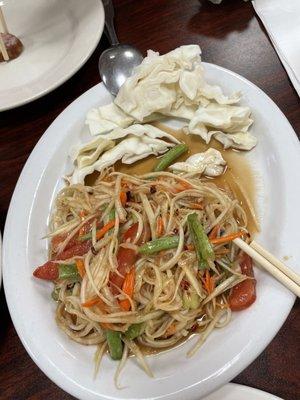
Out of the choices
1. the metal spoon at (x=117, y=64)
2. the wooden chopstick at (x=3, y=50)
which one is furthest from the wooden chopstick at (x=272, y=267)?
the wooden chopstick at (x=3, y=50)

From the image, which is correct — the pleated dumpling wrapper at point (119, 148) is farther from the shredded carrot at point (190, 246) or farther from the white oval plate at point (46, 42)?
the shredded carrot at point (190, 246)

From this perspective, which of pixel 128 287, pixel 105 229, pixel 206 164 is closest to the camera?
pixel 128 287

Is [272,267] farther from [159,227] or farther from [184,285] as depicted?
[159,227]

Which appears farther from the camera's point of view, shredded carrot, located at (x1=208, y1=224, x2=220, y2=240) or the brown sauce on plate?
the brown sauce on plate

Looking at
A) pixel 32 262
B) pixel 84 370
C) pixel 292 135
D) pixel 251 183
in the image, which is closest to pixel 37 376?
pixel 84 370

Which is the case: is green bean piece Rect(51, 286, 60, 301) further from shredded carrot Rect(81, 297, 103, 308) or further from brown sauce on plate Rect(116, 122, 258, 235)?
brown sauce on plate Rect(116, 122, 258, 235)

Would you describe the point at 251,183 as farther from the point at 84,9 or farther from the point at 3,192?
the point at 84,9

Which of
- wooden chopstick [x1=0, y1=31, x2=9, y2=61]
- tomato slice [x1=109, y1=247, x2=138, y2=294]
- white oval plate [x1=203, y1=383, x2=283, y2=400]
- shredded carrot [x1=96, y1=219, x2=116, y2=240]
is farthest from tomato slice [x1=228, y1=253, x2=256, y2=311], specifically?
wooden chopstick [x1=0, y1=31, x2=9, y2=61]

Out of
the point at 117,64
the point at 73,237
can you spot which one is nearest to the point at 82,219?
the point at 73,237
